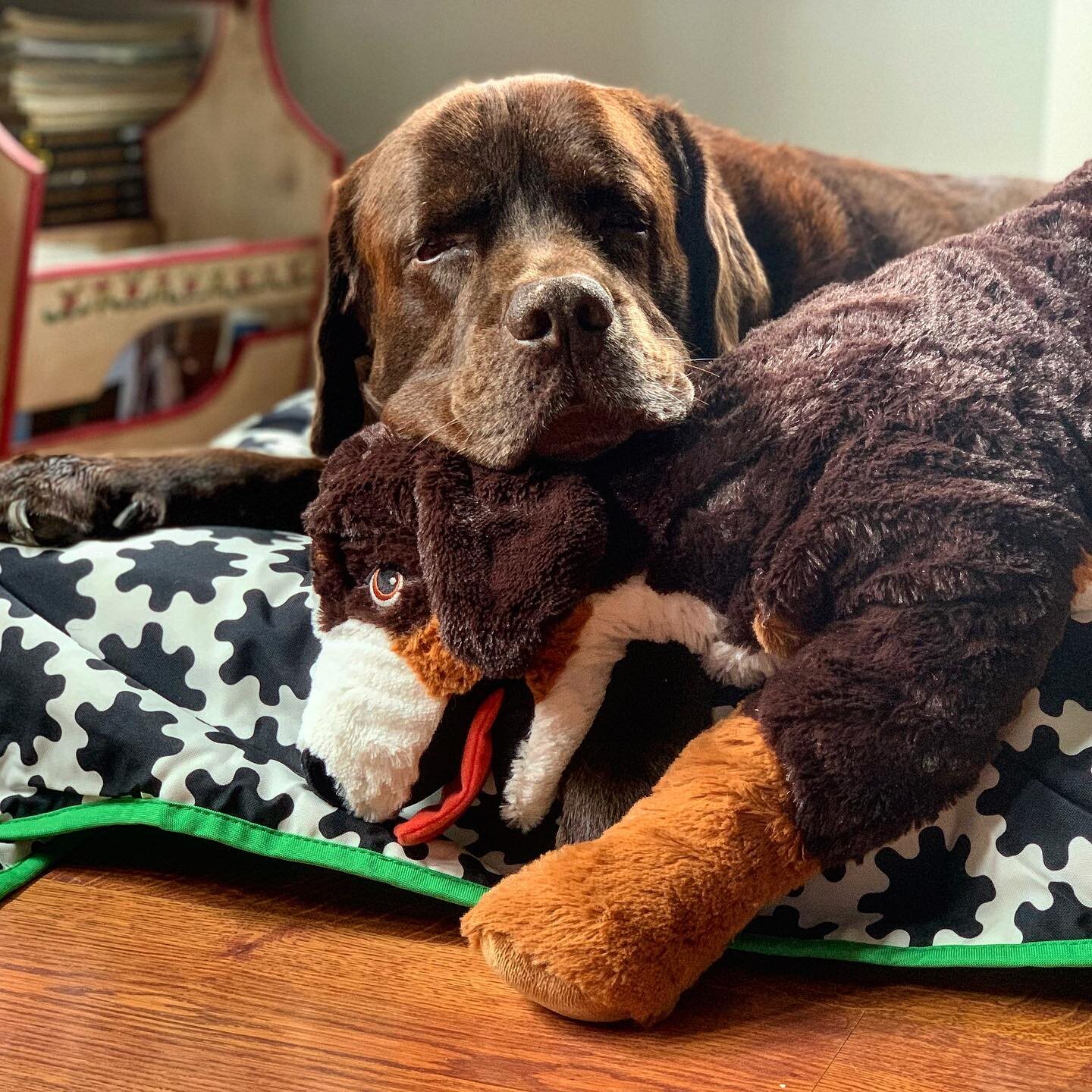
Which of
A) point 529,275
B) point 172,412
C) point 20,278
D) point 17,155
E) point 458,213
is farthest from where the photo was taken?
point 172,412

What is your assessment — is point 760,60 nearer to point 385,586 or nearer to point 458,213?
point 458,213

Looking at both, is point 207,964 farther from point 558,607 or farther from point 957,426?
point 957,426

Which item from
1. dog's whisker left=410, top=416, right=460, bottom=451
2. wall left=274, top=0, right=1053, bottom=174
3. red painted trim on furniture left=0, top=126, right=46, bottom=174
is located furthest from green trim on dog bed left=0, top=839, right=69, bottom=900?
wall left=274, top=0, right=1053, bottom=174

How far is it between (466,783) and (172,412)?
7.18 ft

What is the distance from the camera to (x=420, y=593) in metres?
1.08

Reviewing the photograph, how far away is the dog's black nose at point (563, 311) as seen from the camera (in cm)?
113

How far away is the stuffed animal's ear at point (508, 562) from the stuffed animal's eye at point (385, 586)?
0.06 metres

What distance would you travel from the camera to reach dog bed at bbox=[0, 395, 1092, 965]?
3.35 ft

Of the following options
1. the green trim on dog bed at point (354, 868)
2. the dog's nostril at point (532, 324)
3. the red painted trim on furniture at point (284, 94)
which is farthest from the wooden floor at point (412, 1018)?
the red painted trim on furniture at point (284, 94)

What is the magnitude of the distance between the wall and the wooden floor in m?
1.99

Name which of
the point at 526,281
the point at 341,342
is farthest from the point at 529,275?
the point at 341,342

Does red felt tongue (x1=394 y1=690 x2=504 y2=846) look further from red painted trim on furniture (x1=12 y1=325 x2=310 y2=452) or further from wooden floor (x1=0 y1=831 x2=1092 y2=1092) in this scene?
red painted trim on furniture (x1=12 y1=325 x2=310 y2=452)

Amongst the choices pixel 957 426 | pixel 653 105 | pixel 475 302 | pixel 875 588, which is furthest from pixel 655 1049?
pixel 653 105

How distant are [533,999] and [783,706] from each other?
0.97 ft
